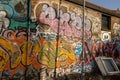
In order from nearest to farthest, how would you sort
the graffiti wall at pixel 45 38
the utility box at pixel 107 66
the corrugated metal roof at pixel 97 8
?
the graffiti wall at pixel 45 38
the corrugated metal roof at pixel 97 8
the utility box at pixel 107 66

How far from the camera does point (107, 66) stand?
1462 cm

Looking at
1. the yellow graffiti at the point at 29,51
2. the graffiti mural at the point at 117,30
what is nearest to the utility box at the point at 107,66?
the graffiti mural at the point at 117,30

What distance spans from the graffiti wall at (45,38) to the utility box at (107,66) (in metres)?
0.46

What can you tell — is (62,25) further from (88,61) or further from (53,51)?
(88,61)

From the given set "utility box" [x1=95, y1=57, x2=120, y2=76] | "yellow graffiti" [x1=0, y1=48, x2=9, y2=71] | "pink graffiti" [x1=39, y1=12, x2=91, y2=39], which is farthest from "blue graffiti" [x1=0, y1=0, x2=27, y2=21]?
"utility box" [x1=95, y1=57, x2=120, y2=76]

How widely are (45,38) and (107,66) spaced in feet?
16.0

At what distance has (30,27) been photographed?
11.0 m

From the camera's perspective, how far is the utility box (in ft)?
45.8

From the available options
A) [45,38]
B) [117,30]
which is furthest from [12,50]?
[117,30]

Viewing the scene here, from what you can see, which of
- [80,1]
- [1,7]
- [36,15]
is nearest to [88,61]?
[80,1]

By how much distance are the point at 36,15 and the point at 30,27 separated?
672mm

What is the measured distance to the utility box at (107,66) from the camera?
45.8 ft

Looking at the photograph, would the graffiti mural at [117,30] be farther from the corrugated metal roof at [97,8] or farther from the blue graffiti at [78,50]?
the blue graffiti at [78,50]

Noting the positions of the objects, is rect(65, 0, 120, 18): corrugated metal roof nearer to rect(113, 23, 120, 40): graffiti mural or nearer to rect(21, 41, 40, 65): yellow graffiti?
rect(113, 23, 120, 40): graffiti mural
